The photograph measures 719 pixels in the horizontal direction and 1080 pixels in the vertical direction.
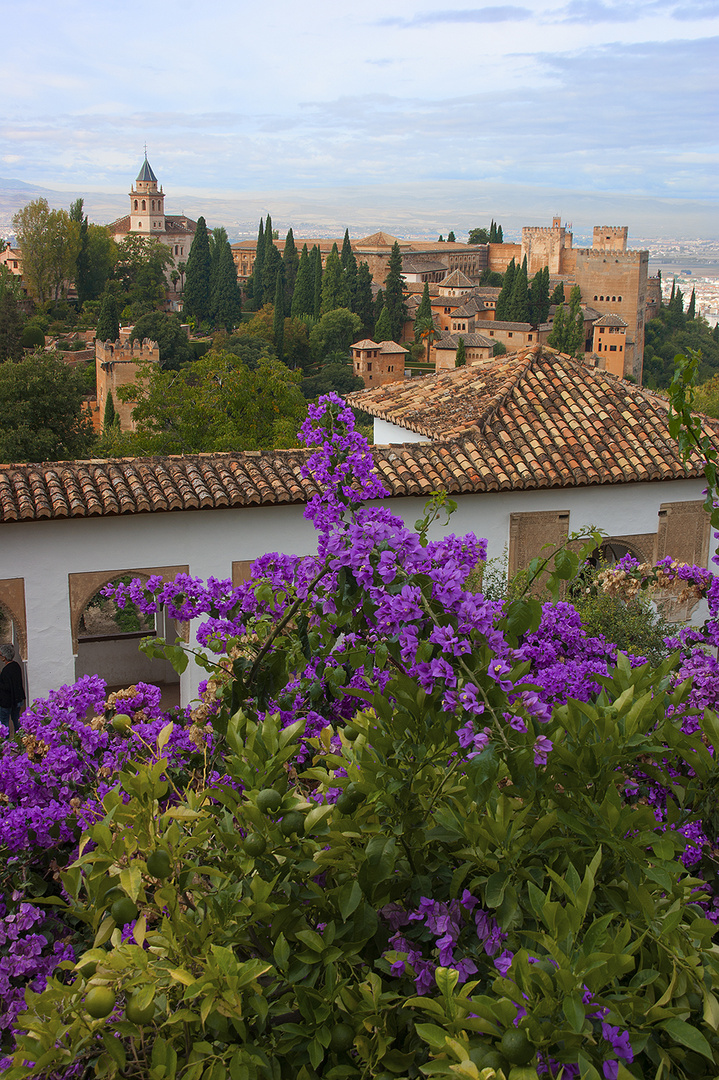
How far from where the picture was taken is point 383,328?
69.7 metres

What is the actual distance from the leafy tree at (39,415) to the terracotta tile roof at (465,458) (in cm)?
1913

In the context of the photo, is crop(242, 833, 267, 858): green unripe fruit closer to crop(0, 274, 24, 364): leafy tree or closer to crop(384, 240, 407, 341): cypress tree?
crop(0, 274, 24, 364): leafy tree

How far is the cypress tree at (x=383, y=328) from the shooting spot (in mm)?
69375

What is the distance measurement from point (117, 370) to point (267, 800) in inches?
2035

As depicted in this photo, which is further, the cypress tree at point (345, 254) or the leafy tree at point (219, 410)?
the cypress tree at point (345, 254)

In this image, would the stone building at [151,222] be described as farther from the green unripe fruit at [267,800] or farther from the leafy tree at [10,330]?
the green unripe fruit at [267,800]

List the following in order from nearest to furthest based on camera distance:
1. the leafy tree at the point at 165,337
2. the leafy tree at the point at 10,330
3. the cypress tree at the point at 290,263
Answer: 1. the leafy tree at the point at 10,330
2. the leafy tree at the point at 165,337
3. the cypress tree at the point at 290,263

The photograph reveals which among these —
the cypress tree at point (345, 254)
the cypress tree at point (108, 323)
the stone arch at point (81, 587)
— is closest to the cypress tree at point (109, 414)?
the cypress tree at point (108, 323)

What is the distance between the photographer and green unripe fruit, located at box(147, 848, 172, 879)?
143 centimetres

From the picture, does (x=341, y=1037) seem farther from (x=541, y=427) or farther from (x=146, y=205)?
(x=146, y=205)

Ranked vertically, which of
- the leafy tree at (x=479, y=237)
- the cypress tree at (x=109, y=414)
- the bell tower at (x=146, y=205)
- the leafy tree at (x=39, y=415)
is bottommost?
the cypress tree at (x=109, y=414)

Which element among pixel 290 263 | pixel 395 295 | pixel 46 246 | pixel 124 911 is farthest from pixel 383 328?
pixel 124 911

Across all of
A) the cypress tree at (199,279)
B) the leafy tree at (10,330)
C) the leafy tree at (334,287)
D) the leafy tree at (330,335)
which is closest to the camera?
the leafy tree at (10,330)

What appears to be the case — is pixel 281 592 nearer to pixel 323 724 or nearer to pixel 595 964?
pixel 323 724
